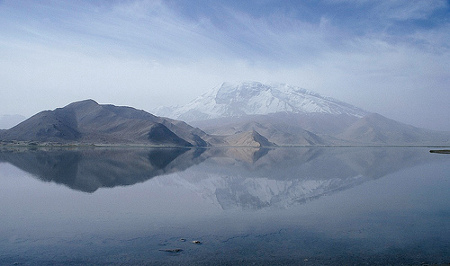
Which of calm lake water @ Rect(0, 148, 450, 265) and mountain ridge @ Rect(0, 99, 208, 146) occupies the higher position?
mountain ridge @ Rect(0, 99, 208, 146)

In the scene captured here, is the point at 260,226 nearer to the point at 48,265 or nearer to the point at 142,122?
the point at 48,265

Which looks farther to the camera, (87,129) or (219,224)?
(87,129)

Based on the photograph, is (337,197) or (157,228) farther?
(337,197)

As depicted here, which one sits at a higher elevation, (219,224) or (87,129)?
(87,129)

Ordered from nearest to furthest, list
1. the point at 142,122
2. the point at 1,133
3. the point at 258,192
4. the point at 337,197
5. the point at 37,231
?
1. the point at 37,231
2. the point at 337,197
3. the point at 258,192
4. the point at 1,133
5. the point at 142,122

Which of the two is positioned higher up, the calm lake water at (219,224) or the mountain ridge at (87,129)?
the mountain ridge at (87,129)

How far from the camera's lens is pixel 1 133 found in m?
146

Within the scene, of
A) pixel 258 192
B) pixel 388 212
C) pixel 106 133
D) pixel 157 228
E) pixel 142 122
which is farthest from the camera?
pixel 142 122

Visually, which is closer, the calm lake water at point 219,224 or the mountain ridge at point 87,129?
the calm lake water at point 219,224

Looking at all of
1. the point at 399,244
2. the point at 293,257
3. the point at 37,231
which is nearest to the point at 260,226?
the point at 293,257

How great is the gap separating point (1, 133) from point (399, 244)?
556 feet

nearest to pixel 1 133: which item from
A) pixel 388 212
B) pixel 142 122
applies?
pixel 142 122

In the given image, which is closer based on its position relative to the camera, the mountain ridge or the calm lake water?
the calm lake water

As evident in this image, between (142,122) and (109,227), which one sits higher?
(142,122)
